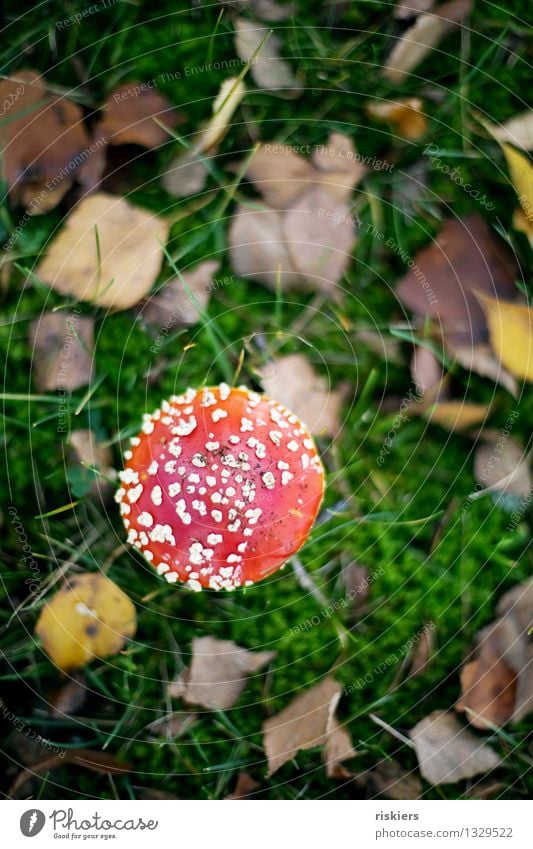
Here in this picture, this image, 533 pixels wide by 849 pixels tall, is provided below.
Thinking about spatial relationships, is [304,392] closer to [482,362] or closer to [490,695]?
[482,362]

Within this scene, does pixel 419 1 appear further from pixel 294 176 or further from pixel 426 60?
pixel 294 176

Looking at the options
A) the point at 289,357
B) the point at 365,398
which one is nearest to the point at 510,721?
the point at 365,398

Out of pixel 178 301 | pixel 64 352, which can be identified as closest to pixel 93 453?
pixel 64 352

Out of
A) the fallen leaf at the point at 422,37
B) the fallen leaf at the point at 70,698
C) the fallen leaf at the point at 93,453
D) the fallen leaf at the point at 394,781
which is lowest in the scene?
the fallen leaf at the point at 394,781

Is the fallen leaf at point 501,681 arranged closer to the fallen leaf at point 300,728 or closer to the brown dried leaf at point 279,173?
the fallen leaf at point 300,728

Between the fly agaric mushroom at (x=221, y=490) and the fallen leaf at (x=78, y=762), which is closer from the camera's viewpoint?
the fly agaric mushroom at (x=221, y=490)

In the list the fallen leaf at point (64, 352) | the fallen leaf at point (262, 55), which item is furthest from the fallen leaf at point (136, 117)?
the fallen leaf at point (64, 352)

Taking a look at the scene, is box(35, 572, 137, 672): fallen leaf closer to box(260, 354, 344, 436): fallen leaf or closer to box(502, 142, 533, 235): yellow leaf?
box(260, 354, 344, 436): fallen leaf
